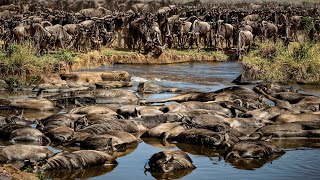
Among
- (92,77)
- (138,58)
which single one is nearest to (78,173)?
(92,77)

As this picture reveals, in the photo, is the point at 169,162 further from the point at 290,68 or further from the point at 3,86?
the point at 290,68

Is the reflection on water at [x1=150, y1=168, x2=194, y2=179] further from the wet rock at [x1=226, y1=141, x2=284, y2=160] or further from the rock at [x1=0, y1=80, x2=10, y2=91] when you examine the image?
the rock at [x1=0, y1=80, x2=10, y2=91]

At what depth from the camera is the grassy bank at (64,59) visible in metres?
22.9

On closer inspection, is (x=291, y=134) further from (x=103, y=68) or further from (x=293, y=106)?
(x=103, y=68)

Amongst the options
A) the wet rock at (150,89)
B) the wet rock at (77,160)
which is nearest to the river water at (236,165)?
the wet rock at (77,160)

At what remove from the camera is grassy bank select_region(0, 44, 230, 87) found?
75.3ft

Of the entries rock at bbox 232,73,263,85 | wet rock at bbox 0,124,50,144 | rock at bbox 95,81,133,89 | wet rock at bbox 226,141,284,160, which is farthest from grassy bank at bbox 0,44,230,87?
wet rock at bbox 226,141,284,160

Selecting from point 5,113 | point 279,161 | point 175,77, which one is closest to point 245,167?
point 279,161

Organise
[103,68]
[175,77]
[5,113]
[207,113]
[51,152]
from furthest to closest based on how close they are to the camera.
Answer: [103,68]
[175,77]
[5,113]
[207,113]
[51,152]

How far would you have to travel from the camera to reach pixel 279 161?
→ 12.3 meters

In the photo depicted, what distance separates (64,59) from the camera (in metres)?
26.6

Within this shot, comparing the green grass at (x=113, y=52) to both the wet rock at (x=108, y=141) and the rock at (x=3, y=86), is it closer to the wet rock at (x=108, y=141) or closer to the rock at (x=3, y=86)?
the rock at (x=3, y=86)

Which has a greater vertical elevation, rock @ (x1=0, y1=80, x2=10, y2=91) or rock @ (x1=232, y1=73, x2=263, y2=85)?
rock @ (x1=0, y1=80, x2=10, y2=91)

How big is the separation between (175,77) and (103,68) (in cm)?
409
